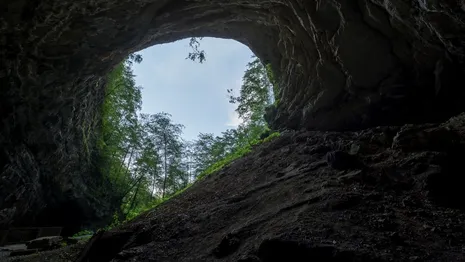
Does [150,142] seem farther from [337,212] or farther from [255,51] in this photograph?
[337,212]

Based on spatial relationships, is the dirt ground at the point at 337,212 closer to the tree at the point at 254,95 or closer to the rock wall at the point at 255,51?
the rock wall at the point at 255,51

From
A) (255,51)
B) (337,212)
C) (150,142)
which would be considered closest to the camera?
(337,212)

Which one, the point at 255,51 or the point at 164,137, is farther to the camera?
the point at 164,137

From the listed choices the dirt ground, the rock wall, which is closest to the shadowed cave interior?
the rock wall

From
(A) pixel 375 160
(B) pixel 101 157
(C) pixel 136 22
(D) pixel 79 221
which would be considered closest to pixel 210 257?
(A) pixel 375 160

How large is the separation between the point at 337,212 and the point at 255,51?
1066 cm

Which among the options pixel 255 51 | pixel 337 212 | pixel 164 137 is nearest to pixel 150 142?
pixel 164 137

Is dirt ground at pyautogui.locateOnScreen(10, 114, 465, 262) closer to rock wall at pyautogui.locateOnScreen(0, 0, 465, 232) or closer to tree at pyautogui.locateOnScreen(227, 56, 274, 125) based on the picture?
rock wall at pyautogui.locateOnScreen(0, 0, 465, 232)

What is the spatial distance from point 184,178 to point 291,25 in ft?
61.6

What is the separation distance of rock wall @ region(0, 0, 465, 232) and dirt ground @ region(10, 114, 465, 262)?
4.50 ft

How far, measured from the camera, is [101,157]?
18.5 meters

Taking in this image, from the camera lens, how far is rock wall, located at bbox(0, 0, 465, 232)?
6.33 meters

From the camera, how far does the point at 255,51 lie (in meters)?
13.3

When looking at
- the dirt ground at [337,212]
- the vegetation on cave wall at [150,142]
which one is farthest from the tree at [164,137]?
the dirt ground at [337,212]
